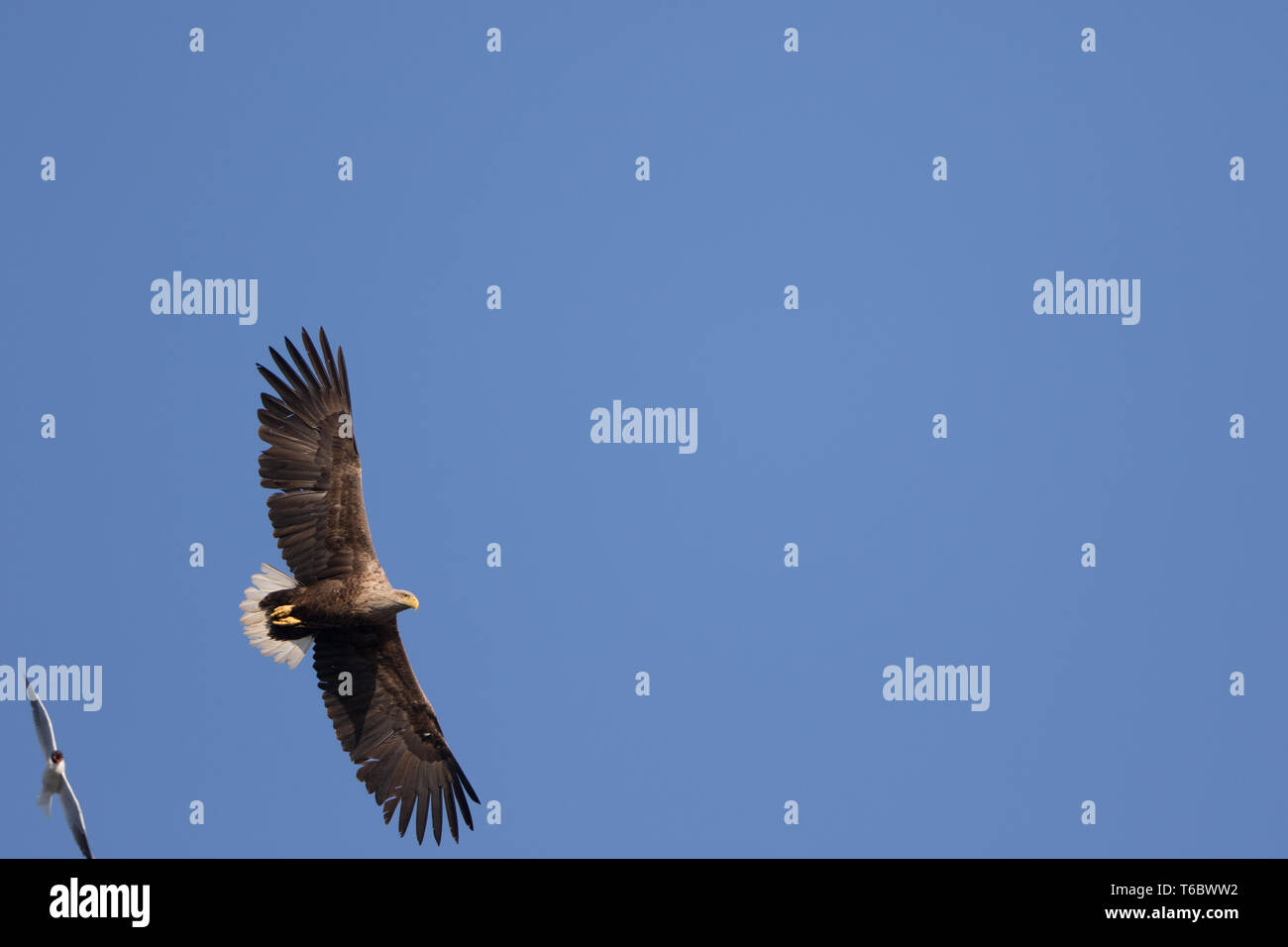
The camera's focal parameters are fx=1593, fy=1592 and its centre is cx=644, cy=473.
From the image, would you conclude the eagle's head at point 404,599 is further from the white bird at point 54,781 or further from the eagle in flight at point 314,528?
the white bird at point 54,781

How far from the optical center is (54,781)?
16.2 meters

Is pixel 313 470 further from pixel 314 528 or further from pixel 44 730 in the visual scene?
pixel 44 730

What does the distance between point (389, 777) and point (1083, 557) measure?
17.3m

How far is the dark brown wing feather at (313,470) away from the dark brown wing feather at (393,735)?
Answer: 5.58ft

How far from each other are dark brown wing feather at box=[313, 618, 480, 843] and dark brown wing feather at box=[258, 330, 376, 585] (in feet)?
5.58

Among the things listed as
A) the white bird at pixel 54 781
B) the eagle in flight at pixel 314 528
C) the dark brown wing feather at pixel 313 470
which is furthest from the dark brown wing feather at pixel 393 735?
the white bird at pixel 54 781

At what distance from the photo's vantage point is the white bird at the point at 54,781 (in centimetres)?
1595

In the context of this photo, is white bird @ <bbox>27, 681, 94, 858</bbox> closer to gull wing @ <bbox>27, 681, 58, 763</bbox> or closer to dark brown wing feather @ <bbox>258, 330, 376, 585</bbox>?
gull wing @ <bbox>27, 681, 58, 763</bbox>

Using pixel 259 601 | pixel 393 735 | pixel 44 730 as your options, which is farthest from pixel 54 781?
pixel 393 735

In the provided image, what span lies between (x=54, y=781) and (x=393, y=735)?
6.87 m

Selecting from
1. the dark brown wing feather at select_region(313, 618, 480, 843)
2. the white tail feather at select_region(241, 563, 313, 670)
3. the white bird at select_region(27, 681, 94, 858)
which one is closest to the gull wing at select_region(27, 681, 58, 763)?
the white bird at select_region(27, 681, 94, 858)

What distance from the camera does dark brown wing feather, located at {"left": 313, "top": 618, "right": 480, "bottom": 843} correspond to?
22.2 metres

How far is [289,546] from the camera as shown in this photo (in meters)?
21.0
